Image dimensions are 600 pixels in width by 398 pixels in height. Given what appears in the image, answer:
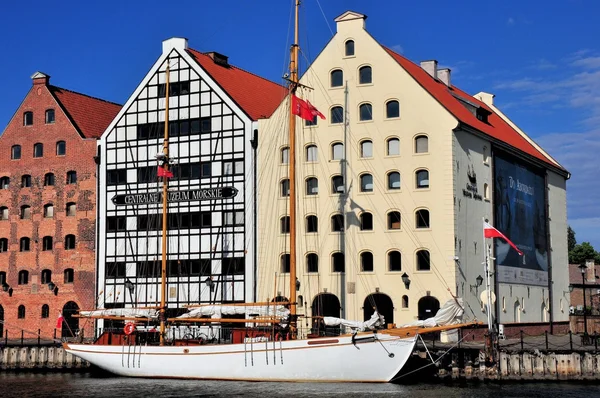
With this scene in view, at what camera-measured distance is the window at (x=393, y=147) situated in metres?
57.1

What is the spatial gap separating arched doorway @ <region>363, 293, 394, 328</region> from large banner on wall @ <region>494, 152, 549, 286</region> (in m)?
7.90

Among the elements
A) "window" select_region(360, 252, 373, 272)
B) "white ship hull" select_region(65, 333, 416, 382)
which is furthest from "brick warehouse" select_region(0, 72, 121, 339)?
"window" select_region(360, 252, 373, 272)

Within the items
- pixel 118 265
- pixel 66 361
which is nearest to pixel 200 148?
pixel 118 265

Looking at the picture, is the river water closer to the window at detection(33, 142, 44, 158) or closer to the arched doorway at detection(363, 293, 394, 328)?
the arched doorway at detection(363, 293, 394, 328)

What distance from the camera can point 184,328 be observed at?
186 feet

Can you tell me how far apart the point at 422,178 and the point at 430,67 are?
37.9 ft

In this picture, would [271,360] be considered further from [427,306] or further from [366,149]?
[366,149]

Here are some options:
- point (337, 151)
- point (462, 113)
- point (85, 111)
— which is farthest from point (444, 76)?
point (85, 111)

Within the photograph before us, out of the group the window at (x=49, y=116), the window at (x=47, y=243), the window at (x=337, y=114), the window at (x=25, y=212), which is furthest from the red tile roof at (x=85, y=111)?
the window at (x=337, y=114)

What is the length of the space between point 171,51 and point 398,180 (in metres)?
16.8

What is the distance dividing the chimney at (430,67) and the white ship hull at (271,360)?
25630mm

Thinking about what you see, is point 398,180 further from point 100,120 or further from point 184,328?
point 100,120

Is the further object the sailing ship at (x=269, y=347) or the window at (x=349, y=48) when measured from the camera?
the window at (x=349, y=48)

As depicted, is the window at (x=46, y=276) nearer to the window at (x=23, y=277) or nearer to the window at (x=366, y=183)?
the window at (x=23, y=277)
